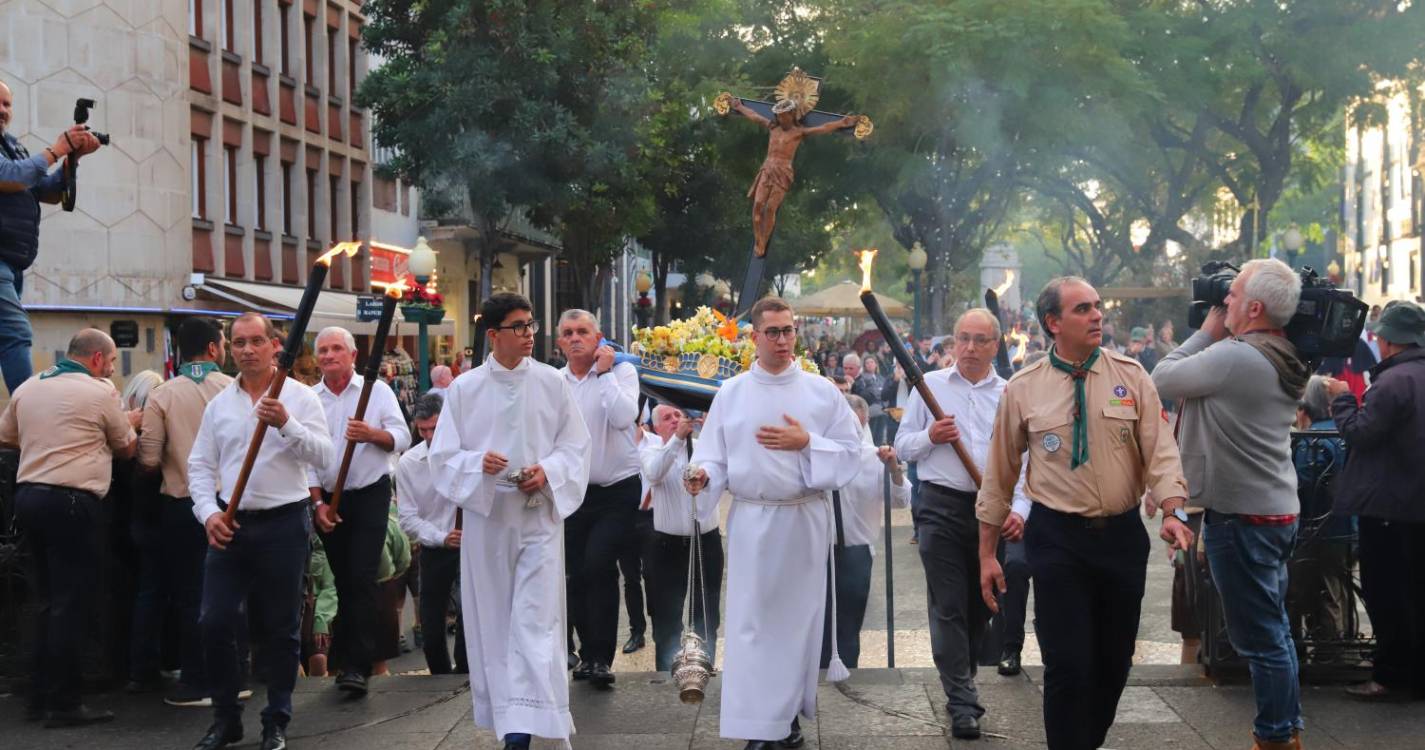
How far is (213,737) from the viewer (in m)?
7.73

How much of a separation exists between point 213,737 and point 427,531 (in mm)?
1998

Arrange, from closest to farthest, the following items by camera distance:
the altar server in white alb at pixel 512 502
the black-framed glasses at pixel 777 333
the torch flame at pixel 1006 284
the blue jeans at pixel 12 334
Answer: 1. the altar server in white alb at pixel 512 502
2. the black-framed glasses at pixel 777 333
3. the blue jeans at pixel 12 334
4. the torch flame at pixel 1006 284

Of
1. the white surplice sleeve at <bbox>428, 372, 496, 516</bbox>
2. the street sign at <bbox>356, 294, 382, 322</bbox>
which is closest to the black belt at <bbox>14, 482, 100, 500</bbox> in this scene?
the white surplice sleeve at <bbox>428, 372, 496, 516</bbox>

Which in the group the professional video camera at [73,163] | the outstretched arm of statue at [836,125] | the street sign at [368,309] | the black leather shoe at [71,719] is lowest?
the black leather shoe at [71,719]

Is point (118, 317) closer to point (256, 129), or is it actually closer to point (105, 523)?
point (256, 129)

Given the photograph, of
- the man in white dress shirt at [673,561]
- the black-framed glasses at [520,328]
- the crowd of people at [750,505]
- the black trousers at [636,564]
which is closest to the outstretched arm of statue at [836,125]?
the black trousers at [636,564]

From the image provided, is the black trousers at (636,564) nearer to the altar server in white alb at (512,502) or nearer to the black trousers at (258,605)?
the altar server in white alb at (512,502)

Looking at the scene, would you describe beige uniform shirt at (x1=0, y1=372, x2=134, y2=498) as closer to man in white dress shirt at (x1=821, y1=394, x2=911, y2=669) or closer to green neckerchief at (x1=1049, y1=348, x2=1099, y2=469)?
man in white dress shirt at (x1=821, y1=394, x2=911, y2=669)

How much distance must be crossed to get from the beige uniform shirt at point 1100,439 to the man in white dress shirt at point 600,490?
3285 millimetres

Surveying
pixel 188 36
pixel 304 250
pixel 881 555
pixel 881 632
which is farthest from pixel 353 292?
pixel 881 632

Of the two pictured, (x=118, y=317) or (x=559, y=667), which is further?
(x=118, y=317)

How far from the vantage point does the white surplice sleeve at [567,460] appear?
761 centimetres

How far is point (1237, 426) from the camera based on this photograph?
691 cm

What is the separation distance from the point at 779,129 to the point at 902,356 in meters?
9.99
